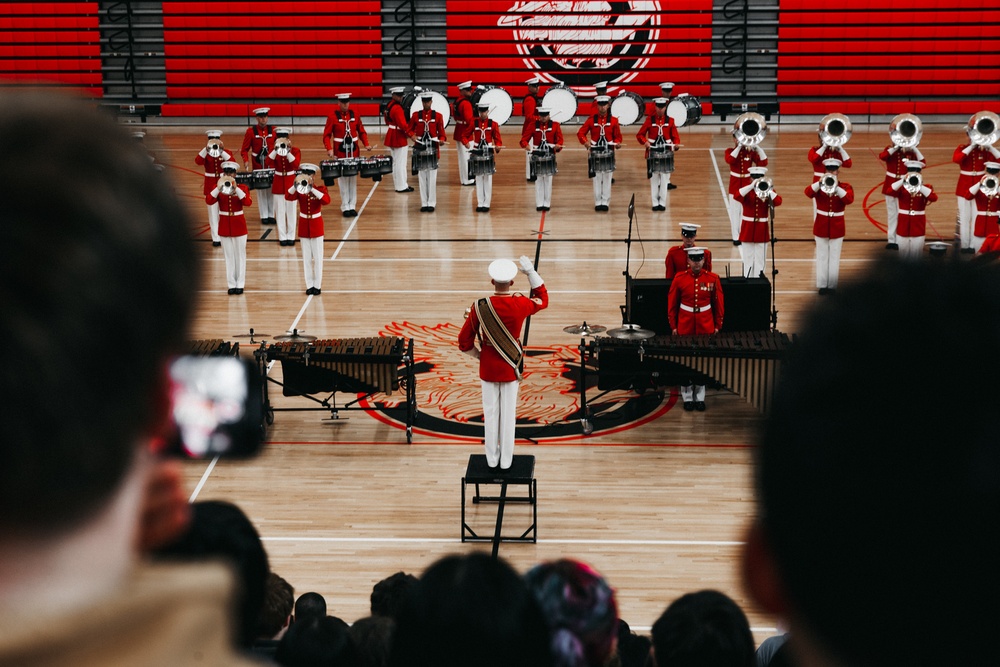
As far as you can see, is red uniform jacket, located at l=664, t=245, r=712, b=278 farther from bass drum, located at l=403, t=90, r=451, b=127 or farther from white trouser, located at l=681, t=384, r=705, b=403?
bass drum, located at l=403, t=90, r=451, b=127

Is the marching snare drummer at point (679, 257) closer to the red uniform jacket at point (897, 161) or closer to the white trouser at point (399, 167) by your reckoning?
the red uniform jacket at point (897, 161)

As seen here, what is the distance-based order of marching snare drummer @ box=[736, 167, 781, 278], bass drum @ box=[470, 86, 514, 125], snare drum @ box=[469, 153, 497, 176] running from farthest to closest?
bass drum @ box=[470, 86, 514, 125]
snare drum @ box=[469, 153, 497, 176]
marching snare drummer @ box=[736, 167, 781, 278]

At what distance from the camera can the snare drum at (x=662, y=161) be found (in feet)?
59.2

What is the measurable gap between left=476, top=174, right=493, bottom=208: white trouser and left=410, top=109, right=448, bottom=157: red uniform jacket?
0.88m

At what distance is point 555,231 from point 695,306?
712cm

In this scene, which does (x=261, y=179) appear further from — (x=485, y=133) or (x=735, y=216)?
(x=735, y=216)

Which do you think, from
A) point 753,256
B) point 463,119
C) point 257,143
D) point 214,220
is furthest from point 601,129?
point 214,220

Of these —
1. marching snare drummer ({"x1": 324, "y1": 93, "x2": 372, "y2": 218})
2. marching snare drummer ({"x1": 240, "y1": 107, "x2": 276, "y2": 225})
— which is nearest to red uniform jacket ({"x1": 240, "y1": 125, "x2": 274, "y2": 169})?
marching snare drummer ({"x1": 240, "y1": 107, "x2": 276, "y2": 225})

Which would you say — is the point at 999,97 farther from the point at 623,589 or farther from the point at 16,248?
the point at 16,248

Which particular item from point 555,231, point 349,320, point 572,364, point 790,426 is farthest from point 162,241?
point 555,231

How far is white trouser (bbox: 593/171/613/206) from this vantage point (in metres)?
18.9

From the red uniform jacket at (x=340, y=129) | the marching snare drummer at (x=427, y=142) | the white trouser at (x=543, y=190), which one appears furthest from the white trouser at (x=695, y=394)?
the red uniform jacket at (x=340, y=129)

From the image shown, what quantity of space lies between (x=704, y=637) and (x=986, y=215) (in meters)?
13.5

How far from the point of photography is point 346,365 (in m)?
10.5
